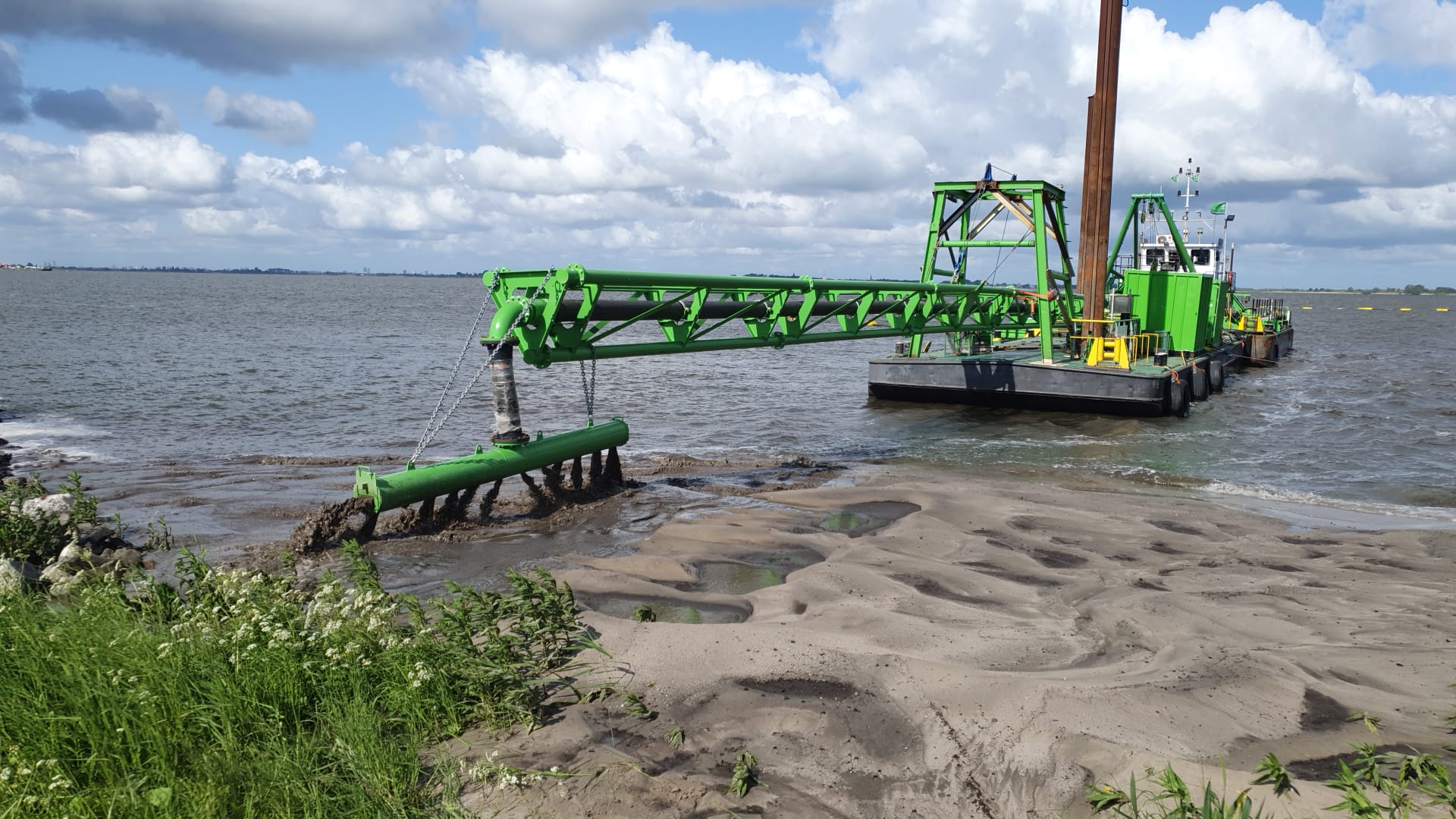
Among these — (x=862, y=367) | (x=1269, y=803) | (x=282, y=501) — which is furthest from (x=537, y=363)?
(x=862, y=367)

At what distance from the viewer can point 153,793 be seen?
3.55 m

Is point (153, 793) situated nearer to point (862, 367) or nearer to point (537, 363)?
point (537, 363)

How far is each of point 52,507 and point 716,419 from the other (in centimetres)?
1328

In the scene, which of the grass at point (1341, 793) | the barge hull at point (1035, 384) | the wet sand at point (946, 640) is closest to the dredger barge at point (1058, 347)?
the barge hull at point (1035, 384)

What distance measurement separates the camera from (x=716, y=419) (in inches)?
805

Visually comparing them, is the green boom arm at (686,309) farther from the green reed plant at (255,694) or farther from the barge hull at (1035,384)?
the green reed plant at (255,694)

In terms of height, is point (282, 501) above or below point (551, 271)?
below

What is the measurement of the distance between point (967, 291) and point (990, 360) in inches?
144

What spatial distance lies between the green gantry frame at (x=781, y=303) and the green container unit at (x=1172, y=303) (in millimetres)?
3366

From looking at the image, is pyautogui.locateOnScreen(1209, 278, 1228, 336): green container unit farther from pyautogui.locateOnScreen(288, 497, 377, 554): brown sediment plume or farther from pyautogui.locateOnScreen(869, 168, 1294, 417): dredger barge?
pyautogui.locateOnScreen(288, 497, 377, 554): brown sediment plume

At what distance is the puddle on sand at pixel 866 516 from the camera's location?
10055mm

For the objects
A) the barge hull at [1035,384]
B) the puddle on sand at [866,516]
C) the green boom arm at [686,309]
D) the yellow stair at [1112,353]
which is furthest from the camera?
the yellow stair at [1112,353]

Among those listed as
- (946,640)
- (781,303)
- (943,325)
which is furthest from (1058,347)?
(946,640)

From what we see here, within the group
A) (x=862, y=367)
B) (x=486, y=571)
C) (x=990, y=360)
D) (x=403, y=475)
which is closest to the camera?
(x=486, y=571)
